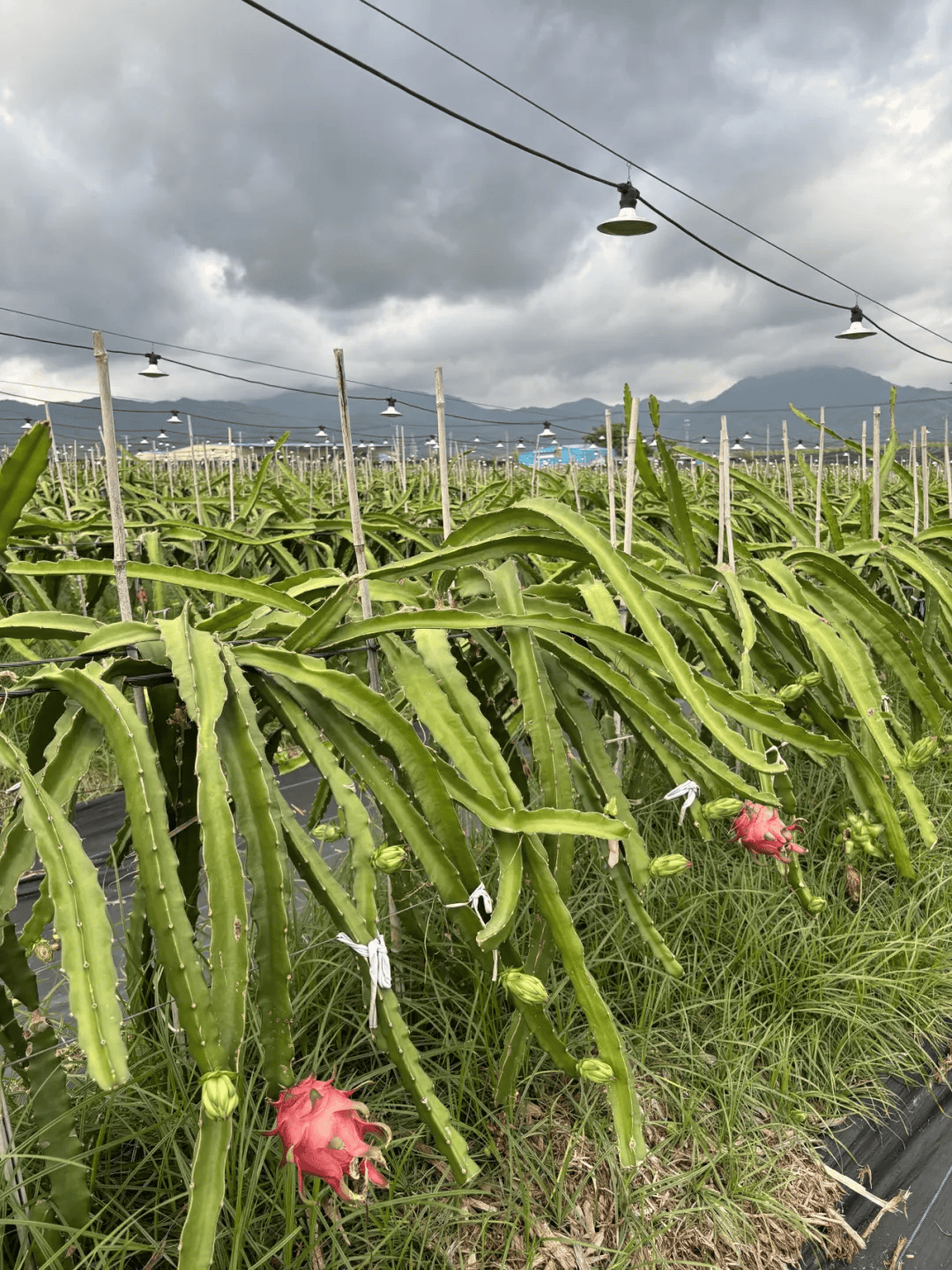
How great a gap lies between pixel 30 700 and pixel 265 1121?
7.35 ft

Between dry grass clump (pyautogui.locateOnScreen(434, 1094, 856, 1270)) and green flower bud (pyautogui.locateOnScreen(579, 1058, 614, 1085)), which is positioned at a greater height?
green flower bud (pyautogui.locateOnScreen(579, 1058, 614, 1085))

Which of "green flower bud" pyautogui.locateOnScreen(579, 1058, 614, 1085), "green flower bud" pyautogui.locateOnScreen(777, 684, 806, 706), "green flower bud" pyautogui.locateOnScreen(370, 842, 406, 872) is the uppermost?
"green flower bud" pyautogui.locateOnScreen(777, 684, 806, 706)

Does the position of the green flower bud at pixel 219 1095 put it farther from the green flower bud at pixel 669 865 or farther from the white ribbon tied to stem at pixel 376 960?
the green flower bud at pixel 669 865

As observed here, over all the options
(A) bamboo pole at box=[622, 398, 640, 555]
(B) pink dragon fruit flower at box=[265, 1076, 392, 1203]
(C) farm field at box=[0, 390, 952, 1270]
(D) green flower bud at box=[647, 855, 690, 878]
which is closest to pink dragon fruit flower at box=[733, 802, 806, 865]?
(C) farm field at box=[0, 390, 952, 1270]

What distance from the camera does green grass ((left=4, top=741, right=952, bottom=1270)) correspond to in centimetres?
88

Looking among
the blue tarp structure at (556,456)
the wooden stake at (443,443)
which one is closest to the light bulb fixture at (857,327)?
the blue tarp structure at (556,456)

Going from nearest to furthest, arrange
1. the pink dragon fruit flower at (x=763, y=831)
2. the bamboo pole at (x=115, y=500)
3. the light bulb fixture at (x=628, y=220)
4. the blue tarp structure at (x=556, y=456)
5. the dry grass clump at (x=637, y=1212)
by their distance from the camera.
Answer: the bamboo pole at (x=115, y=500)
the dry grass clump at (x=637, y=1212)
the pink dragon fruit flower at (x=763, y=831)
the blue tarp structure at (x=556, y=456)
the light bulb fixture at (x=628, y=220)

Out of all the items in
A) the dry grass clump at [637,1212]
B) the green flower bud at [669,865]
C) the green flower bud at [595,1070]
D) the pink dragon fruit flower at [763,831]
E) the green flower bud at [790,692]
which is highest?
the green flower bud at [790,692]

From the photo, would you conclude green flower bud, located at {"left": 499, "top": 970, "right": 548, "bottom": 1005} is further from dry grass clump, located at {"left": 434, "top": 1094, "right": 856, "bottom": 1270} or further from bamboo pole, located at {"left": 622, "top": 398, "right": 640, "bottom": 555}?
bamboo pole, located at {"left": 622, "top": 398, "right": 640, "bottom": 555}

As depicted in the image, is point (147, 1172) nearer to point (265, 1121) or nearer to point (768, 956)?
point (265, 1121)

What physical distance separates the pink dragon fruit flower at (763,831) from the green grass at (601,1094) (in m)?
0.24

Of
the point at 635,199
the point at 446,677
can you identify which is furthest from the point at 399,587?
the point at 635,199

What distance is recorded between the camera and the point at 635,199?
3217 millimetres

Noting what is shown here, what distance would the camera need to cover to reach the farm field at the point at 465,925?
691 millimetres
